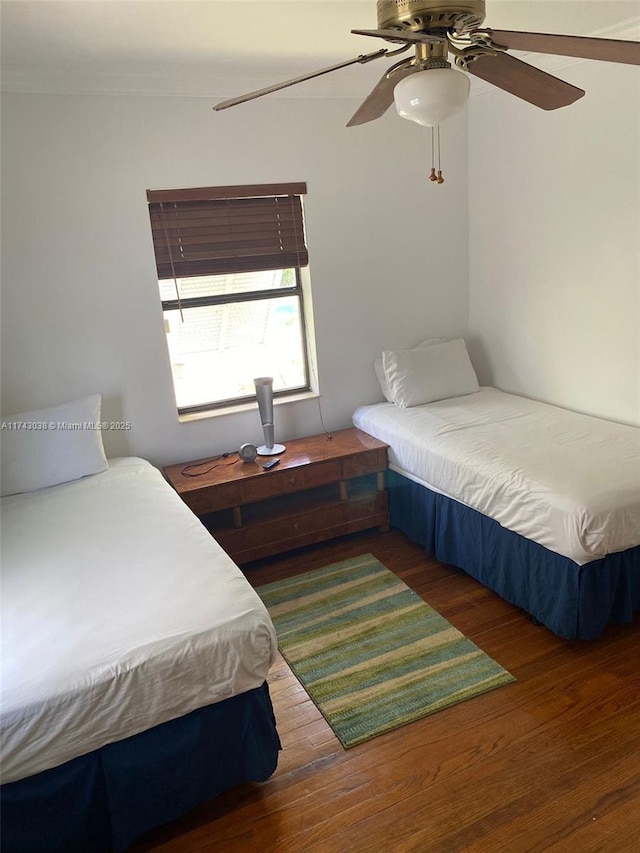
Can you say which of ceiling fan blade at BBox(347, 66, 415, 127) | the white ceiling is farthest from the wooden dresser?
the white ceiling

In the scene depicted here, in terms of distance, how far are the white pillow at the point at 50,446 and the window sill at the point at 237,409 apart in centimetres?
53

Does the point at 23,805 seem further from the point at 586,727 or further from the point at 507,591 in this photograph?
the point at 507,591

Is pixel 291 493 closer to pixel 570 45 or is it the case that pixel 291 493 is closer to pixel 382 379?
pixel 382 379

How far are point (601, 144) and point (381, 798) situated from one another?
289 centimetres

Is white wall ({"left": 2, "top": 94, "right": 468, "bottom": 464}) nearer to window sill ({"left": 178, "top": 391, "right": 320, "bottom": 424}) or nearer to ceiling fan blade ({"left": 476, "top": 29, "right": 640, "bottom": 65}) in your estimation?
window sill ({"left": 178, "top": 391, "right": 320, "bottom": 424})

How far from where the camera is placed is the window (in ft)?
10.1

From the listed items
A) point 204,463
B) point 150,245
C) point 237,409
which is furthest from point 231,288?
point 204,463

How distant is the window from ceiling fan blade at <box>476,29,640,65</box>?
1.85 meters

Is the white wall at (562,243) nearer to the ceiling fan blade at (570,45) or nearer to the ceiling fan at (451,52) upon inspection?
the ceiling fan at (451,52)

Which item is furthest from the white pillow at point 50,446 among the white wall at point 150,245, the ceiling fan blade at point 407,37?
the ceiling fan blade at point 407,37

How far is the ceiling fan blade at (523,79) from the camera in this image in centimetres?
160

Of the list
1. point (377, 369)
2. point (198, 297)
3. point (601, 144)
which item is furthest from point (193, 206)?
point (601, 144)

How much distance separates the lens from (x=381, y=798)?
183cm

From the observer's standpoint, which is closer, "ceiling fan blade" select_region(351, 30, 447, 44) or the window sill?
"ceiling fan blade" select_region(351, 30, 447, 44)
